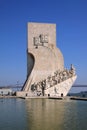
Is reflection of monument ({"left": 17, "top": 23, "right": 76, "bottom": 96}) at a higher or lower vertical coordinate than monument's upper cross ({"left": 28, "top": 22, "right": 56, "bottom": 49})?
lower

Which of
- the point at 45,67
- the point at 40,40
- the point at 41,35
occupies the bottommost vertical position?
the point at 45,67

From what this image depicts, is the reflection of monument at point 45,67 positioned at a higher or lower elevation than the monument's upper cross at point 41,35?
lower

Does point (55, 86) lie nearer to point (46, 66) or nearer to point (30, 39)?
point (46, 66)

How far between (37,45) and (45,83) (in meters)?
4.78

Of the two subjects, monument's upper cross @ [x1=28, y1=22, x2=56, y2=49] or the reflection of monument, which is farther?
monument's upper cross @ [x1=28, y1=22, x2=56, y2=49]

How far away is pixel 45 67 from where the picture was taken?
34938mm

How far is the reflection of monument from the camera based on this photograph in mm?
32750

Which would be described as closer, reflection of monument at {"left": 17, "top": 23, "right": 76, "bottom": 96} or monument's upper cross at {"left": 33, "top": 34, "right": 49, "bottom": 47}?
reflection of monument at {"left": 17, "top": 23, "right": 76, "bottom": 96}

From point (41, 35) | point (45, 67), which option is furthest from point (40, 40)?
point (45, 67)

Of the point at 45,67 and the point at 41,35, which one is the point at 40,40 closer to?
the point at 41,35

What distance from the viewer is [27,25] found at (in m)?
35.7

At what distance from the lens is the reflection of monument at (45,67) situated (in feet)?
107

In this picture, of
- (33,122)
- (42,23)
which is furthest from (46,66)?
(33,122)

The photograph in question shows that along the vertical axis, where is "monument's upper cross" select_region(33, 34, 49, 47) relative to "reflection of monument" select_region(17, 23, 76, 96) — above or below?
above
